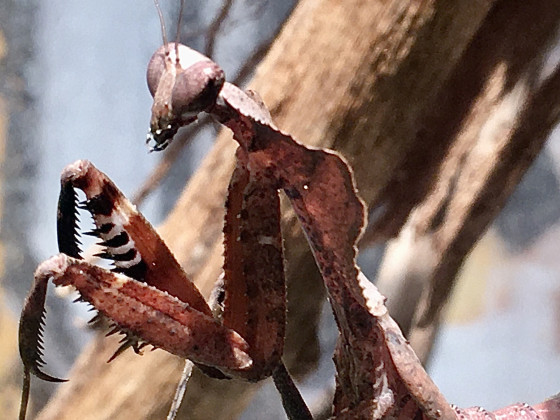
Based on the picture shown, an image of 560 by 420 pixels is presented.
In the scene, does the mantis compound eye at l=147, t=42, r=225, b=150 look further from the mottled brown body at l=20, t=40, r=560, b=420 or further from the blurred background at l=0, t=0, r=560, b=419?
the blurred background at l=0, t=0, r=560, b=419

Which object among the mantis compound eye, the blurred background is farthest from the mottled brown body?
the blurred background

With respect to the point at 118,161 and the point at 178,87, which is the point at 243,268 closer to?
the point at 178,87

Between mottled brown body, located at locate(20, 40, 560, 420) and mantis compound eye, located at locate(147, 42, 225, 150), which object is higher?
mantis compound eye, located at locate(147, 42, 225, 150)

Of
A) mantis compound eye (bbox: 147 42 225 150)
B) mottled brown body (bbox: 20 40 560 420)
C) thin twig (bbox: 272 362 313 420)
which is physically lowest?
thin twig (bbox: 272 362 313 420)

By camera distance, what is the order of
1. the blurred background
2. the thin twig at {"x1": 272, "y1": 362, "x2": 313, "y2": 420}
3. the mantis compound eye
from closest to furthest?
the mantis compound eye
the thin twig at {"x1": 272, "y1": 362, "x2": 313, "y2": 420}
the blurred background

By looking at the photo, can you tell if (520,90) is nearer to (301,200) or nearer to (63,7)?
(301,200)

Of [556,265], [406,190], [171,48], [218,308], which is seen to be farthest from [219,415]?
[556,265]

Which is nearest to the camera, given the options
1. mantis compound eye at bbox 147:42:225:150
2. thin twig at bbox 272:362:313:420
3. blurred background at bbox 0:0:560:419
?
mantis compound eye at bbox 147:42:225:150
